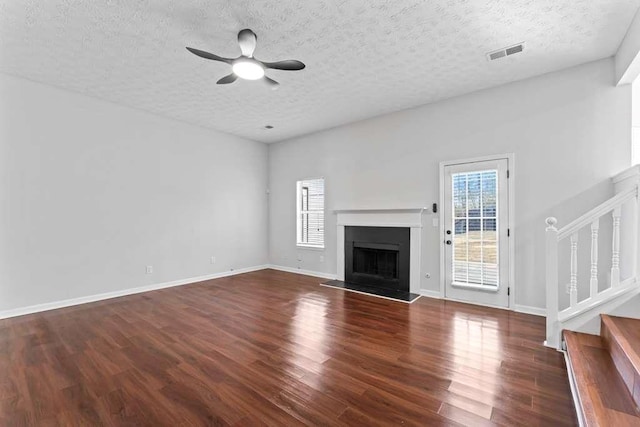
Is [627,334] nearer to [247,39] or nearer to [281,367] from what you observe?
[281,367]

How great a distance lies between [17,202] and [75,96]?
168 cm

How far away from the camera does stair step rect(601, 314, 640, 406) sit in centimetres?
173

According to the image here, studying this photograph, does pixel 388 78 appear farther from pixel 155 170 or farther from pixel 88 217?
pixel 88 217

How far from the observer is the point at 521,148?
3.73 m

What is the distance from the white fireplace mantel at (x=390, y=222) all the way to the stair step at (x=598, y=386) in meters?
2.22

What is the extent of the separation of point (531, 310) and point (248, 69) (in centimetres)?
444

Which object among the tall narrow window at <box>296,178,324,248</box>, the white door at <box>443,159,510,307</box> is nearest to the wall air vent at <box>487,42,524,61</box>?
the white door at <box>443,159,510,307</box>

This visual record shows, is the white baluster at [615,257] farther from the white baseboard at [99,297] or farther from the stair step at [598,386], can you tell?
the white baseboard at [99,297]

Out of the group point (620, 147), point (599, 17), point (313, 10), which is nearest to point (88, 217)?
point (313, 10)

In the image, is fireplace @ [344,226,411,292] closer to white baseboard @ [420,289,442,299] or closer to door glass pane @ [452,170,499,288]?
white baseboard @ [420,289,442,299]

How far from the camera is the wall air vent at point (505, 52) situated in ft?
9.86

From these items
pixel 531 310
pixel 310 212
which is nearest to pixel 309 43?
pixel 310 212

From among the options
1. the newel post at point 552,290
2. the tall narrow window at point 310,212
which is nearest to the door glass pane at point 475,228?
the newel post at point 552,290

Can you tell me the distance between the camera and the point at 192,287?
5.07 m
